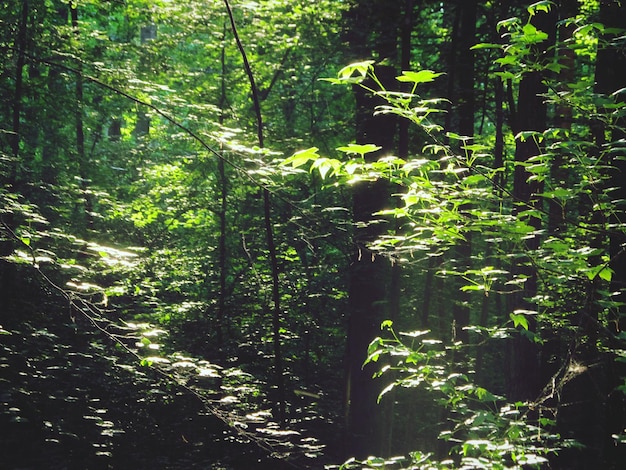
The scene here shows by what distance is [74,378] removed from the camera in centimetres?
726

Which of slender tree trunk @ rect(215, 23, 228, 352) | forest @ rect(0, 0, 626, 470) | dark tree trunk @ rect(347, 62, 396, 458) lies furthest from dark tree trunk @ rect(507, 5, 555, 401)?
slender tree trunk @ rect(215, 23, 228, 352)

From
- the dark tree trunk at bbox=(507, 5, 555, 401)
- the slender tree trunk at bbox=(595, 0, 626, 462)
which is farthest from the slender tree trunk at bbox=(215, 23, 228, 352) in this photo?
the slender tree trunk at bbox=(595, 0, 626, 462)

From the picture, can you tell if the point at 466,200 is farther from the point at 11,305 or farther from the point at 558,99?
the point at 11,305

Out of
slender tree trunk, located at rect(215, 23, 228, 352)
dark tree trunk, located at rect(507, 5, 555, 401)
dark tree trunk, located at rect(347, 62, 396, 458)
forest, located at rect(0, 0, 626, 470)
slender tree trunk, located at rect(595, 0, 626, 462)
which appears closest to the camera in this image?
slender tree trunk, located at rect(595, 0, 626, 462)

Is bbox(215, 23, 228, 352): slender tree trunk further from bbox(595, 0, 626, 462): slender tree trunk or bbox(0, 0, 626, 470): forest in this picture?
bbox(595, 0, 626, 462): slender tree trunk

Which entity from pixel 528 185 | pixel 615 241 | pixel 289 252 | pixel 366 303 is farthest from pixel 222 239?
pixel 615 241

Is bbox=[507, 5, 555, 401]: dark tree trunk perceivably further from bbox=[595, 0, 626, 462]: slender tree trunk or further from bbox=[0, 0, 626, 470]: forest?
bbox=[595, 0, 626, 462]: slender tree trunk

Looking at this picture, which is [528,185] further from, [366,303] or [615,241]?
[366,303]

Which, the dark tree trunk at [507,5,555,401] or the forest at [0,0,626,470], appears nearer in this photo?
the forest at [0,0,626,470]

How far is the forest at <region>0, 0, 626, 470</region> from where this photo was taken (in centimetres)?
428

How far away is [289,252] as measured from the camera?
454 inches

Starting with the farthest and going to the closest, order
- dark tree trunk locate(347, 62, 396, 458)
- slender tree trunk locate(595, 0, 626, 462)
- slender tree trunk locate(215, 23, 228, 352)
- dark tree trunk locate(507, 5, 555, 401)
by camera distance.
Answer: slender tree trunk locate(215, 23, 228, 352)
dark tree trunk locate(347, 62, 396, 458)
dark tree trunk locate(507, 5, 555, 401)
slender tree trunk locate(595, 0, 626, 462)

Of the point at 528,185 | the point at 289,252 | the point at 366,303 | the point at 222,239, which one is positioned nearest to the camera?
the point at 528,185

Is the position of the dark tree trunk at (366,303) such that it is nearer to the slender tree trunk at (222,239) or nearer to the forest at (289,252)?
the forest at (289,252)
